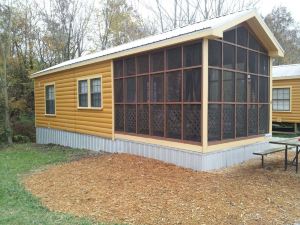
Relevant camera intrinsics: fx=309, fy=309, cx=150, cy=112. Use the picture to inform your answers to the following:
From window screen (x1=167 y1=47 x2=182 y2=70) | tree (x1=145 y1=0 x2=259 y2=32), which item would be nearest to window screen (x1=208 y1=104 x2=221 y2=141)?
window screen (x1=167 y1=47 x2=182 y2=70)

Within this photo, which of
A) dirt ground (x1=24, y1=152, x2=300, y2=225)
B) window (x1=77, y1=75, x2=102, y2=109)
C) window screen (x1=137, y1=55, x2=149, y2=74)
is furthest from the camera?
window (x1=77, y1=75, x2=102, y2=109)

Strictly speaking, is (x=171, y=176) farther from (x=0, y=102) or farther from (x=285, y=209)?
(x=0, y=102)

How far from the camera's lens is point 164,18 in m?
22.6

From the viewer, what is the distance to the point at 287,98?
15.7 meters

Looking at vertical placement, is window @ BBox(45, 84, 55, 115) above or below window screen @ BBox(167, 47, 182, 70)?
below

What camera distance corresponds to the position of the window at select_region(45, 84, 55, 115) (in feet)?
45.1

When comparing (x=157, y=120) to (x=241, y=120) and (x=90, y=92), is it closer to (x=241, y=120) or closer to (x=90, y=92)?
(x=241, y=120)

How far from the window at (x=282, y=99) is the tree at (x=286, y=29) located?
1602 centimetres

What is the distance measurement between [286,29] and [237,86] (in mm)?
27374

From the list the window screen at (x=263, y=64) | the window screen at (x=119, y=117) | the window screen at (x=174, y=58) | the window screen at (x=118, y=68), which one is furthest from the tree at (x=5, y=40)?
the window screen at (x=263, y=64)

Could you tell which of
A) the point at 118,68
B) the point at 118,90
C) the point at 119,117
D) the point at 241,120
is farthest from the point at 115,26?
the point at 241,120

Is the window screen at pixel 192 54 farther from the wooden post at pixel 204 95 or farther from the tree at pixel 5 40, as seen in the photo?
the tree at pixel 5 40

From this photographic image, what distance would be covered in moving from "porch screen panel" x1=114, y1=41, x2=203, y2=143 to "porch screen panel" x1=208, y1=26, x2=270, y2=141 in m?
0.29

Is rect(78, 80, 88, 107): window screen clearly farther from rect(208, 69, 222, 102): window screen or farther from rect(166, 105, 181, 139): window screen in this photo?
rect(208, 69, 222, 102): window screen
